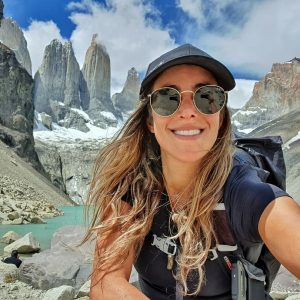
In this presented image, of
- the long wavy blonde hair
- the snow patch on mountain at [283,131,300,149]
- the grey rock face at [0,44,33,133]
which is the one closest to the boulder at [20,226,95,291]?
the long wavy blonde hair

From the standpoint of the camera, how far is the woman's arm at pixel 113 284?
253 centimetres

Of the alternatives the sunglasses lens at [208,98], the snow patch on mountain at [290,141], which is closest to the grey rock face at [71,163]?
the snow patch on mountain at [290,141]

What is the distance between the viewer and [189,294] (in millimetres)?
2518

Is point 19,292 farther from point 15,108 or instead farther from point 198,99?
point 15,108

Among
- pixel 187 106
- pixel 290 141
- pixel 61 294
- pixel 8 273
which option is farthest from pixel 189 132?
pixel 290 141

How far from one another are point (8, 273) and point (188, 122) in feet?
25.8

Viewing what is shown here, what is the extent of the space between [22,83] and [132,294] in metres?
102

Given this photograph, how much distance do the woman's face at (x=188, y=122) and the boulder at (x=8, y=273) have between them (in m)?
7.07

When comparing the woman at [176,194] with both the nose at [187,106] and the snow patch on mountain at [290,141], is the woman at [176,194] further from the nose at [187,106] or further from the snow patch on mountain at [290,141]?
the snow patch on mountain at [290,141]

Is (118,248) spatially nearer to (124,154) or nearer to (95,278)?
(95,278)

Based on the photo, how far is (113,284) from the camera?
262 centimetres

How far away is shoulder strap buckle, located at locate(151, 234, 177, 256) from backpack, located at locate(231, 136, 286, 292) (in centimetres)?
46

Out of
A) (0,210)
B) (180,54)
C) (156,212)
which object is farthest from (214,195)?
(0,210)

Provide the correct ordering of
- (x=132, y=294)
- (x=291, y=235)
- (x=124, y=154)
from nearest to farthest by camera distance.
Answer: (x=291, y=235) < (x=132, y=294) < (x=124, y=154)
